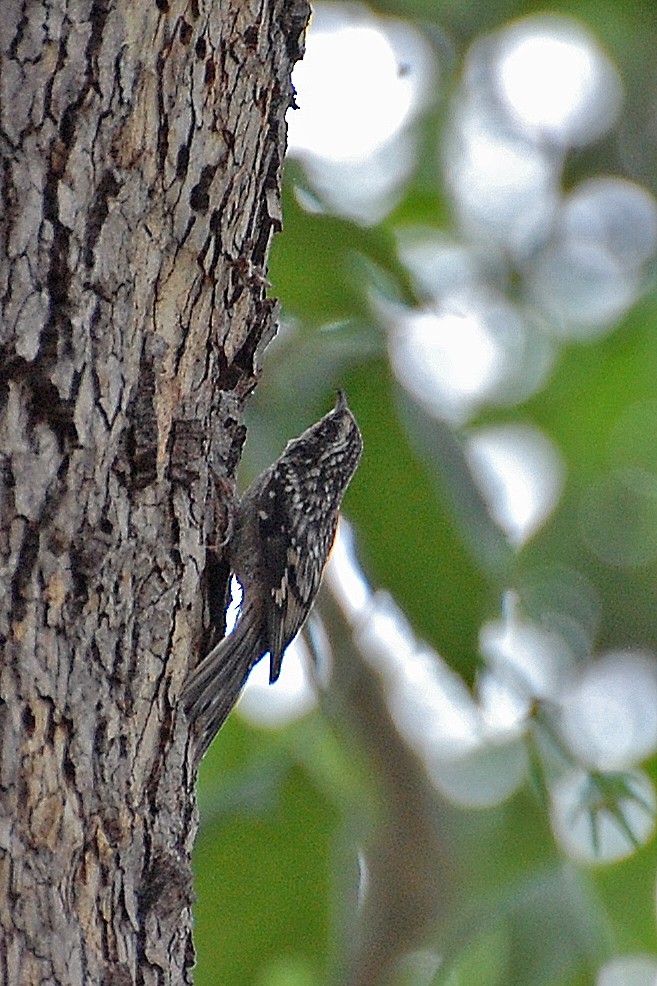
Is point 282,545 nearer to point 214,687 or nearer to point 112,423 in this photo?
point 214,687

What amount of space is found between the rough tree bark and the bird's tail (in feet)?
0.14

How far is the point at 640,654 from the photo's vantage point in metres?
5.93

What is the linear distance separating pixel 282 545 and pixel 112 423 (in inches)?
47.5

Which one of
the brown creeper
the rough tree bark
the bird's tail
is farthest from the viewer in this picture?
the brown creeper

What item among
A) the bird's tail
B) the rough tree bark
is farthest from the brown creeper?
the rough tree bark

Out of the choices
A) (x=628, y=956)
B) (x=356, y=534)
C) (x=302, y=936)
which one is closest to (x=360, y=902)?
(x=302, y=936)

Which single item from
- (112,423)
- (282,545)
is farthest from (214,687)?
(282,545)

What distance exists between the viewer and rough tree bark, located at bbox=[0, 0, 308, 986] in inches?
77.8

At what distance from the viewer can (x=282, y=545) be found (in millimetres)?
3318

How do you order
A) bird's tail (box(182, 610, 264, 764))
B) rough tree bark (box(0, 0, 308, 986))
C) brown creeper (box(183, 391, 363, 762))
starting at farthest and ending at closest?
brown creeper (box(183, 391, 363, 762)) → bird's tail (box(182, 610, 264, 764)) → rough tree bark (box(0, 0, 308, 986))

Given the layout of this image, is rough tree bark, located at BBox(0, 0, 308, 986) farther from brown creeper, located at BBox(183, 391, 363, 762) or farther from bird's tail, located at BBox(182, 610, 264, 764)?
brown creeper, located at BBox(183, 391, 363, 762)

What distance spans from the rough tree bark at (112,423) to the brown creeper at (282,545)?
0.20 metres

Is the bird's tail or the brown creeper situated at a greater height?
the brown creeper

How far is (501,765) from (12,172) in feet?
13.5
